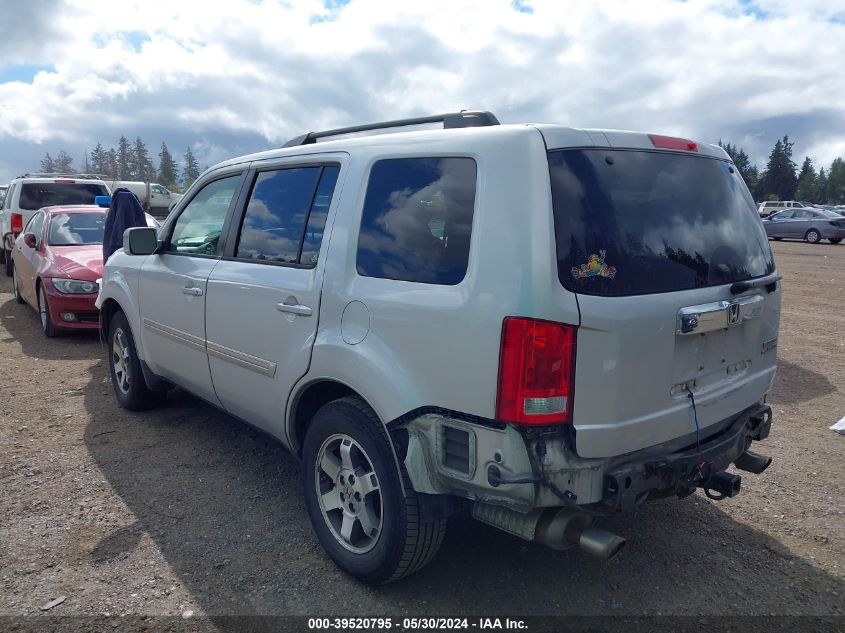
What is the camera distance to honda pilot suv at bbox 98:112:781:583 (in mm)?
2379

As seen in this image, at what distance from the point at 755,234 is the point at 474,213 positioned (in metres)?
1.57

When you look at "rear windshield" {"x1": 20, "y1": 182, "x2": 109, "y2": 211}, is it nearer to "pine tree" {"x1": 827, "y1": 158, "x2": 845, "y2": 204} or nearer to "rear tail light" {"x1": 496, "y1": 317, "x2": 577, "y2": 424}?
"rear tail light" {"x1": 496, "y1": 317, "x2": 577, "y2": 424}

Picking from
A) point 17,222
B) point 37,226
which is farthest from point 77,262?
point 17,222

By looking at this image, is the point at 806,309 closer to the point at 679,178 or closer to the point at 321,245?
the point at 679,178

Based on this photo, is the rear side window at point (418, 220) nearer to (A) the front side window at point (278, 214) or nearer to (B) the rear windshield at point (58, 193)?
(A) the front side window at point (278, 214)

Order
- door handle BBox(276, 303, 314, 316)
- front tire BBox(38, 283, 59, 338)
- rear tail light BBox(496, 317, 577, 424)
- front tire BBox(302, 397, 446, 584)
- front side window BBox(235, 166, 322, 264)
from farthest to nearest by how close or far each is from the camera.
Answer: front tire BBox(38, 283, 59, 338)
front side window BBox(235, 166, 322, 264)
door handle BBox(276, 303, 314, 316)
front tire BBox(302, 397, 446, 584)
rear tail light BBox(496, 317, 577, 424)

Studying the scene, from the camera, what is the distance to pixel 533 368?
7.64ft

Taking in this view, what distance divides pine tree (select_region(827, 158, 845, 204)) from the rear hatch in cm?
12276

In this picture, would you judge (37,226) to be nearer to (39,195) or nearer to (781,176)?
(39,195)

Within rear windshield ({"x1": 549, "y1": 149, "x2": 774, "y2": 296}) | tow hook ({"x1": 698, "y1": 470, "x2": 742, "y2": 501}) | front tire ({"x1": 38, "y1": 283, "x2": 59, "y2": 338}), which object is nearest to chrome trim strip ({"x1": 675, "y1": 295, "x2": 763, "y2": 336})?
rear windshield ({"x1": 549, "y1": 149, "x2": 774, "y2": 296})

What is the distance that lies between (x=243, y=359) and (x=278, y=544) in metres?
1.00

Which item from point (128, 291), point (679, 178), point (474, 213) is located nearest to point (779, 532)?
point (679, 178)

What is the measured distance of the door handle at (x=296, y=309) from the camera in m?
3.13

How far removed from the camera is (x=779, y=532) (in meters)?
3.58
